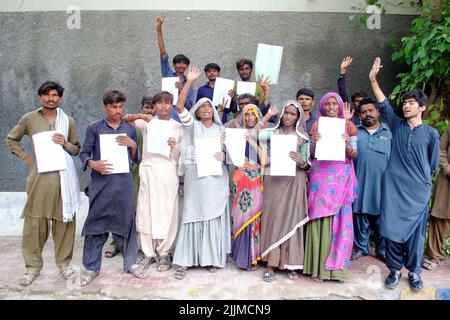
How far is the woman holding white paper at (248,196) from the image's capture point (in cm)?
411

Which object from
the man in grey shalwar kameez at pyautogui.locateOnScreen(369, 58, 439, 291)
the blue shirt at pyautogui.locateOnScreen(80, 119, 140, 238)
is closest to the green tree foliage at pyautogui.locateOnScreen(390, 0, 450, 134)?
the man in grey shalwar kameez at pyautogui.locateOnScreen(369, 58, 439, 291)

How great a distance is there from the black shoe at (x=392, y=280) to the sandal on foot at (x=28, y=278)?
3.53 meters

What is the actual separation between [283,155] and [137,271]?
6.29 feet

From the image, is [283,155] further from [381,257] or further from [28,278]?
[28,278]

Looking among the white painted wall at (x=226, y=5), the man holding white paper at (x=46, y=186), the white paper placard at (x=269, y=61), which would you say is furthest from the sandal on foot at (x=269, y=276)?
the white painted wall at (x=226, y=5)

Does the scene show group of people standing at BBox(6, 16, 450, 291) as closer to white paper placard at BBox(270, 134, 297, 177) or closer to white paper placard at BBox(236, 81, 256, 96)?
white paper placard at BBox(270, 134, 297, 177)

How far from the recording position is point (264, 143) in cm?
414

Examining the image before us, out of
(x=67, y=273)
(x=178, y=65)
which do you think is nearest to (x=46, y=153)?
(x=67, y=273)

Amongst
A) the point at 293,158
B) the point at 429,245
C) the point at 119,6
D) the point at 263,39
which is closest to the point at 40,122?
the point at 293,158

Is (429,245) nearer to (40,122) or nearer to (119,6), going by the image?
(40,122)

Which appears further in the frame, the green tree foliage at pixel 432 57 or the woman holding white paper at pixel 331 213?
the green tree foliage at pixel 432 57

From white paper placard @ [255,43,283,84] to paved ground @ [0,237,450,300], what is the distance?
2.26 metres

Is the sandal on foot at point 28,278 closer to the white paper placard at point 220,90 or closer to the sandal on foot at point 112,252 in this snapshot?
the sandal on foot at point 112,252

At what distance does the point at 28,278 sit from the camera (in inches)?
156
